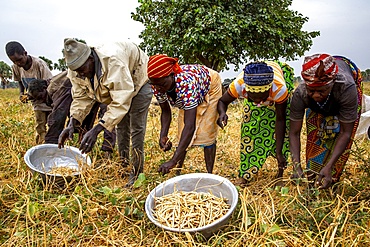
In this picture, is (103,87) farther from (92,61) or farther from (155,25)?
(155,25)

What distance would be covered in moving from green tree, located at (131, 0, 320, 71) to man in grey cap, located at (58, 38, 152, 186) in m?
7.07

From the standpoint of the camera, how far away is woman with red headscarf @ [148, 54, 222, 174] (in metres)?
2.39

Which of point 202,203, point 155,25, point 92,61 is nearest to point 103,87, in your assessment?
point 92,61

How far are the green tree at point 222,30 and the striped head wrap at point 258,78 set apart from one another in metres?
7.56

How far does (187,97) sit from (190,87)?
9cm

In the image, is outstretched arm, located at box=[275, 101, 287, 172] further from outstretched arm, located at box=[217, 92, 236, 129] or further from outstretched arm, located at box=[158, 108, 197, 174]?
outstretched arm, located at box=[158, 108, 197, 174]

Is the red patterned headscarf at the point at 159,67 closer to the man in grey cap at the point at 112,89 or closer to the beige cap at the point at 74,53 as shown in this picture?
the man in grey cap at the point at 112,89

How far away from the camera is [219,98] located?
295cm

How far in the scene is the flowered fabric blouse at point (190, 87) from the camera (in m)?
2.51

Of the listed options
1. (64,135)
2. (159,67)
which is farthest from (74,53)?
(64,135)

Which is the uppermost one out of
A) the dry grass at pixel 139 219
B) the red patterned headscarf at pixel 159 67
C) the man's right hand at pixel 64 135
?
the red patterned headscarf at pixel 159 67

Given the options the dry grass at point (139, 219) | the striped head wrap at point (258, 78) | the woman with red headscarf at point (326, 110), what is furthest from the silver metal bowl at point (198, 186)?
the striped head wrap at point (258, 78)

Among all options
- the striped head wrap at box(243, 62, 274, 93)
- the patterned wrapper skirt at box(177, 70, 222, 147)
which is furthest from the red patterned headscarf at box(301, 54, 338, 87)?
the patterned wrapper skirt at box(177, 70, 222, 147)

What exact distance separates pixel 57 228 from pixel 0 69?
36.4 metres
